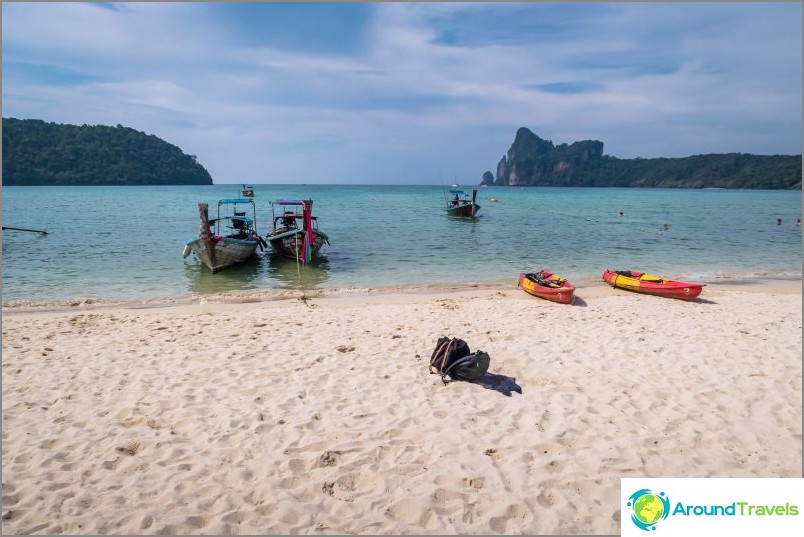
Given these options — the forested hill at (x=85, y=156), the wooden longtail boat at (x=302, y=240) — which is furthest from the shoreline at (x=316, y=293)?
the forested hill at (x=85, y=156)

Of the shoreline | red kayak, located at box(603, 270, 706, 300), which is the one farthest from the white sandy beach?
red kayak, located at box(603, 270, 706, 300)

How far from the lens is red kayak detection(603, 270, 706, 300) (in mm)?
12828

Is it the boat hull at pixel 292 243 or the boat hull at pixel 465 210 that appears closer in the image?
the boat hull at pixel 292 243

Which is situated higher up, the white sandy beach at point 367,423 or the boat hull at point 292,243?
the boat hull at point 292,243

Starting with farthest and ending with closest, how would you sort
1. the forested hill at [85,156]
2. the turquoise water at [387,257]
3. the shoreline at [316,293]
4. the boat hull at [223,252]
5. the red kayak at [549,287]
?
the forested hill at [85,156]
the boat hull at [223,252]
the turquoise water at [387,257]
the shoreline at [316,293]
the red kayak at [549,287]

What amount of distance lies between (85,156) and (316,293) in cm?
13819

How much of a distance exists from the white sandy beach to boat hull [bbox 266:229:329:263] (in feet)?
31.5

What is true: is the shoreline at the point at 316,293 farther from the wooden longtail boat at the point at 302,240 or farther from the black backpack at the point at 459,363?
the black backpack at the point at 459,363

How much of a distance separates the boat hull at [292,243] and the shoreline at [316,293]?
462 centimetres

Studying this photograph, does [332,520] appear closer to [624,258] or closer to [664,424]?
[664,424]

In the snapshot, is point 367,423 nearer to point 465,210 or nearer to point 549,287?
point 549,287

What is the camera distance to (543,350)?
835cm

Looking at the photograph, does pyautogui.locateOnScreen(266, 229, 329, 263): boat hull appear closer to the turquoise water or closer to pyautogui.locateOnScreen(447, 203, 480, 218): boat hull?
the turquoise water

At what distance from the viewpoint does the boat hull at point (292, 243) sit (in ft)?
63.7
